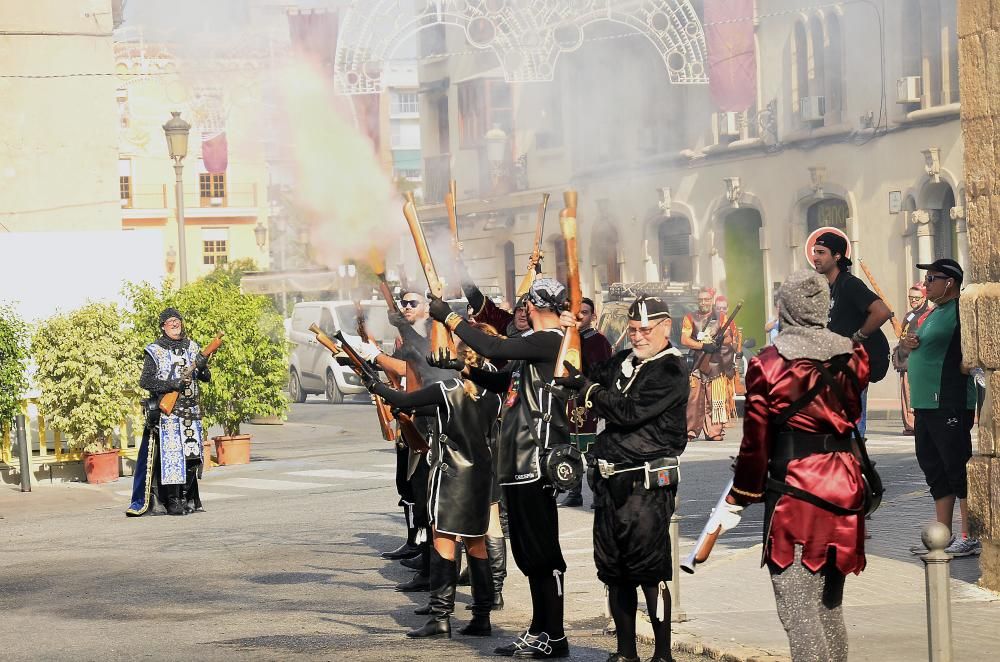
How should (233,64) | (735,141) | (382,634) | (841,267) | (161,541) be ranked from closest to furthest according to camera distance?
(382,634)
(841,267)
(161,541)
(233,64)
(735,141)

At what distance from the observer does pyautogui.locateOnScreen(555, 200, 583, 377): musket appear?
7980 millimetres

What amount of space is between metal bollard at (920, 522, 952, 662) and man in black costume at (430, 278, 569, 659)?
2378mm

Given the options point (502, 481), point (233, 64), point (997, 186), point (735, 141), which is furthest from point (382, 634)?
point (735, 141)

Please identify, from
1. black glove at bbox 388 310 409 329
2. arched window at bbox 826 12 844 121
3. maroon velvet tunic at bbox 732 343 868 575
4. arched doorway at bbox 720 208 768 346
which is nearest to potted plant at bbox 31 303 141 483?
black glove at bbox 388 310 409 329

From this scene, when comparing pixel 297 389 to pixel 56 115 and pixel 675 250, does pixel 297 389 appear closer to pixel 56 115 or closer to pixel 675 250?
pixel 675 250

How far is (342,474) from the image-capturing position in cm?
1816

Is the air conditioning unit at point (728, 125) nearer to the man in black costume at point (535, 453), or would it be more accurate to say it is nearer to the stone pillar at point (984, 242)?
the stone pillar at point (984, 242)

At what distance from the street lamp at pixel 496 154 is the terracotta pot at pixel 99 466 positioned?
464 inches

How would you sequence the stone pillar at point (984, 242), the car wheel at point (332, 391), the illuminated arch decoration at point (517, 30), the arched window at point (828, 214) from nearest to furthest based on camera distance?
the stone pillar at point (984, 242), the illuminated arch decoration at point (517, 30), the arched window at point (828, 214), the car wheel at point (332, 391)

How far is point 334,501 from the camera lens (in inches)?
608

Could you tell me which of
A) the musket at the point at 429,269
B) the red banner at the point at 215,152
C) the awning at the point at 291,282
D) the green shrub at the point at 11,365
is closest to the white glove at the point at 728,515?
the musket at the point at 429,269

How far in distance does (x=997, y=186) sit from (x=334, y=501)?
813cm

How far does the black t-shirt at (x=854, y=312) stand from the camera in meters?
10.3

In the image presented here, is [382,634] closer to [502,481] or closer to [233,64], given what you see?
[502,481]
